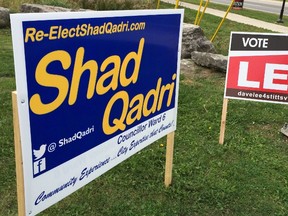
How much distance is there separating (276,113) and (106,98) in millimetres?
3281

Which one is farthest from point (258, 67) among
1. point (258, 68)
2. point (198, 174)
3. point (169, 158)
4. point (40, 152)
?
point (40, 152)

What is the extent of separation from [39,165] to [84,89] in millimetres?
476

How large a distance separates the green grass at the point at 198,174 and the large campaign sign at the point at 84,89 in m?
0.55

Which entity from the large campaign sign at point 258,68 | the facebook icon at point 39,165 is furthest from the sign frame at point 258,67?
the facebook icon at point 39,165

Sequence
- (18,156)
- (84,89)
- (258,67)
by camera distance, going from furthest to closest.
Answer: (258,67)
(84,89)
(18,156)

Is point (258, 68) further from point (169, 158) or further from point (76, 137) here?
point (76, 137)

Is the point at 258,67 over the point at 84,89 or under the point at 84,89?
under

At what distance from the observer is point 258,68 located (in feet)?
13.7

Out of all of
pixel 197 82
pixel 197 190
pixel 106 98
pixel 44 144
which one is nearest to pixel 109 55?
pixel 106 98

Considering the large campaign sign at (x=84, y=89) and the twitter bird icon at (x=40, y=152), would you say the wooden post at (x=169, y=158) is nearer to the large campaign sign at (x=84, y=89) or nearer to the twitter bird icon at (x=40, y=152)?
the large campaign sign at (x=84, y=89)

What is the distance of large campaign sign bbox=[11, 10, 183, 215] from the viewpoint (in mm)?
1970

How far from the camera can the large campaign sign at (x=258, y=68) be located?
162 inches

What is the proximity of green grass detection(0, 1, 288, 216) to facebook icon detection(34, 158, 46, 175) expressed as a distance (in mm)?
1041

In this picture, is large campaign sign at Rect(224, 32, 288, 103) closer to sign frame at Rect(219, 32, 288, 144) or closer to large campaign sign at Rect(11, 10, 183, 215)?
sign frame at Rect(219, 32, 288, 144)
